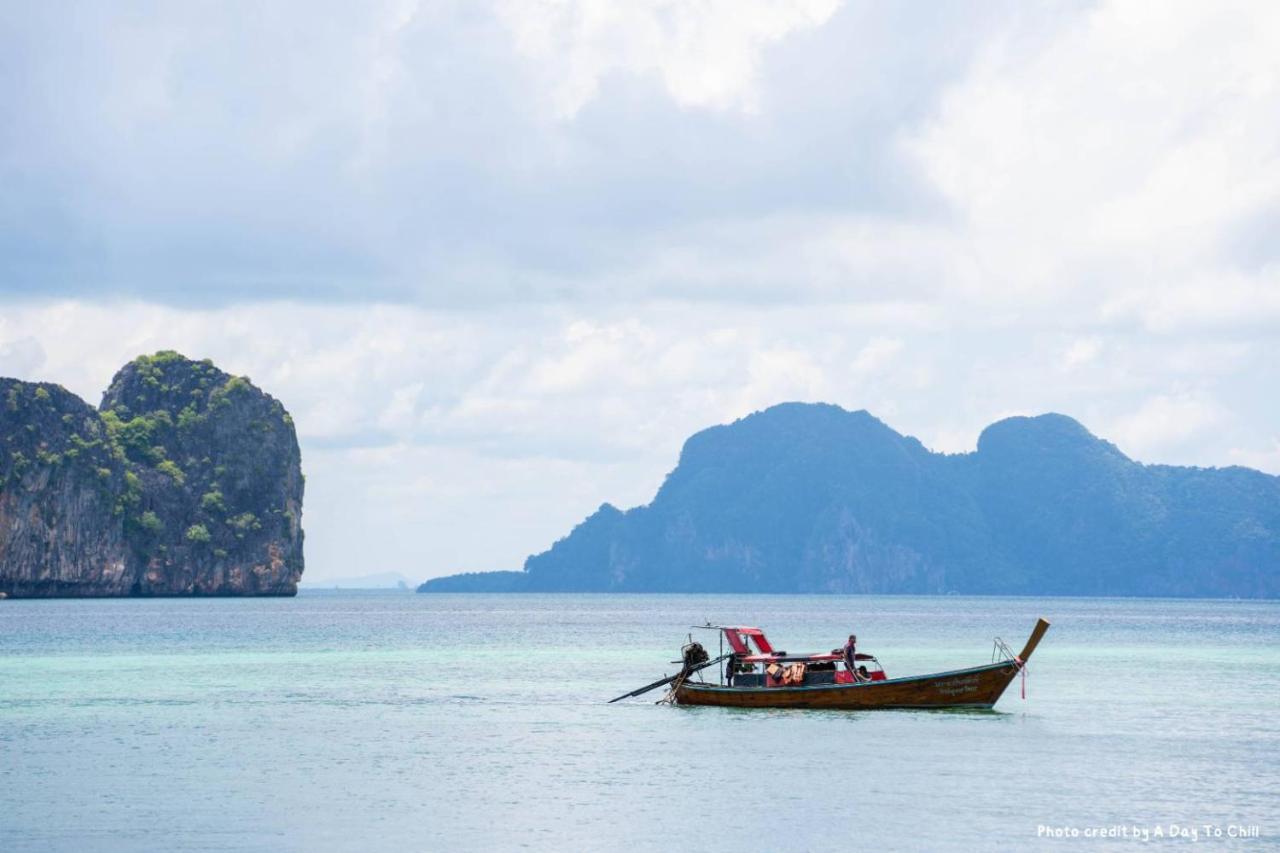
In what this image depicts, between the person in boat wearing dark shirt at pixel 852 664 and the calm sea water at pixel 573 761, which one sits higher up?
the person in boat wearing dark shirt at pixel 852 664

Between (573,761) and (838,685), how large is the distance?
570 inches

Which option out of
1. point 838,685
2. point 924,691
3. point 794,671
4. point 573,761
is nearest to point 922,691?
point 924,691

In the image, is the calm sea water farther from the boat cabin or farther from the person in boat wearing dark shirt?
the person in boat wearing dark shirt

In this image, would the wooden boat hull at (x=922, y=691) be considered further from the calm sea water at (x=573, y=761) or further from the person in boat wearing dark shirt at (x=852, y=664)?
the person in boat wearing dark shirt at (x=852, y=664)

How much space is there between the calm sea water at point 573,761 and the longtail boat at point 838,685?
776 millimetres

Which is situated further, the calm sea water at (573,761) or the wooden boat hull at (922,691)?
the wooden boat hull at (922,691)

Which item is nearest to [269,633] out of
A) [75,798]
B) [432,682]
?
[432,682]

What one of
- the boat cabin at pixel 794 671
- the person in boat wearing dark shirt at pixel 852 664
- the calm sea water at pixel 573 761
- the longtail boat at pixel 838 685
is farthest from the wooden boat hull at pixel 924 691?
the person in boat wearing dark shirt at pixel 852 664

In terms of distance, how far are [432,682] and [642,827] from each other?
39856 mm

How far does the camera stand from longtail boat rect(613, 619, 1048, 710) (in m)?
58.2

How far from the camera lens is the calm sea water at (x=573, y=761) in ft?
120

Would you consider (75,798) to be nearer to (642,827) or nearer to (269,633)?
(642,827)

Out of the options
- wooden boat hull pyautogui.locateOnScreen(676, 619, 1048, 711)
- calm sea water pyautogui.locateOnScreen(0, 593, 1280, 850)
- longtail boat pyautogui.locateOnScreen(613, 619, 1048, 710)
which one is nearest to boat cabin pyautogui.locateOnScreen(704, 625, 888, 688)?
longtail boat pyautogui.locateOnScreen(613, 619, 1048, 710)

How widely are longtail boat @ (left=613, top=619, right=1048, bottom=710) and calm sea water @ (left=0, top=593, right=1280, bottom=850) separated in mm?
776
